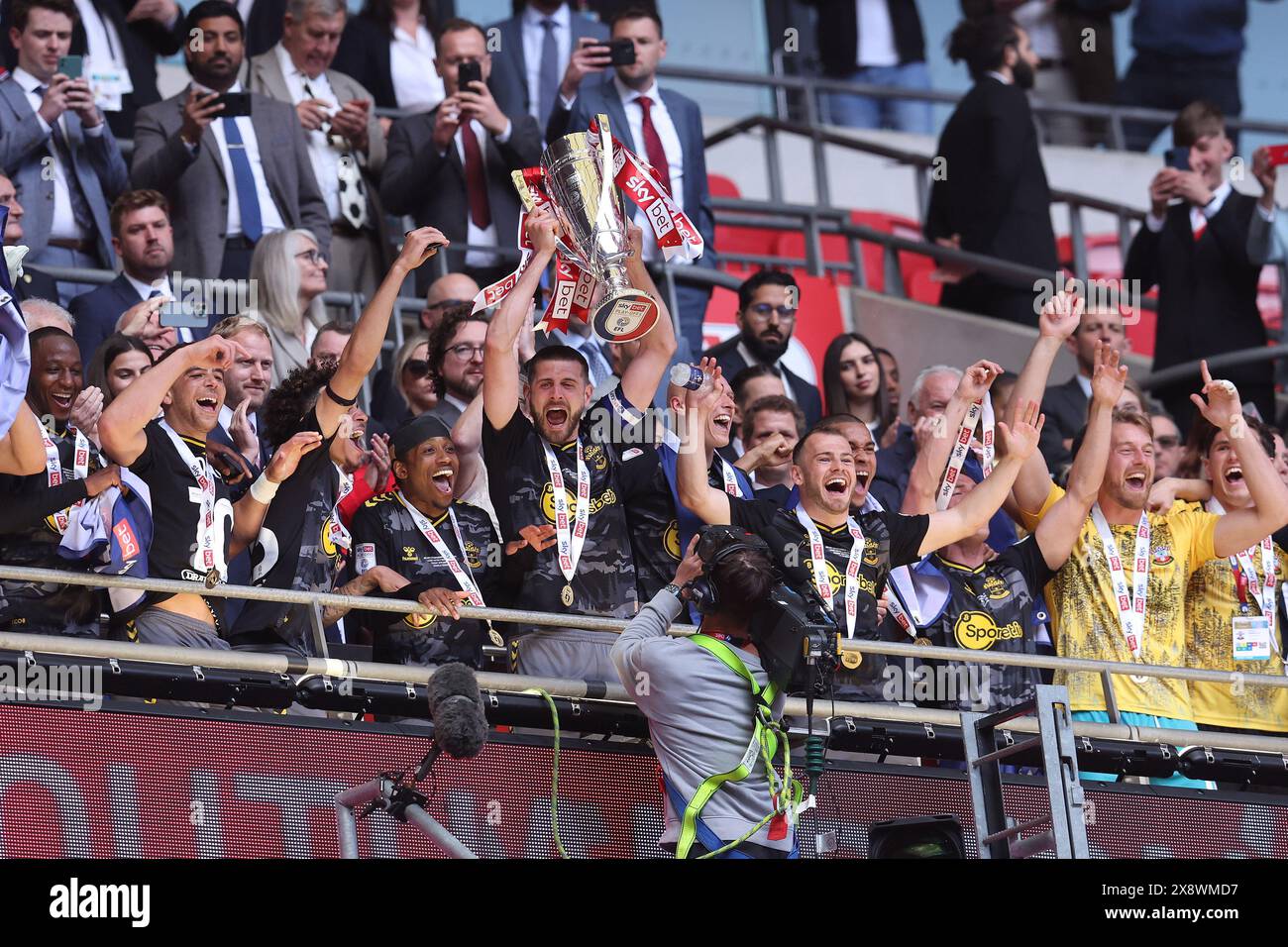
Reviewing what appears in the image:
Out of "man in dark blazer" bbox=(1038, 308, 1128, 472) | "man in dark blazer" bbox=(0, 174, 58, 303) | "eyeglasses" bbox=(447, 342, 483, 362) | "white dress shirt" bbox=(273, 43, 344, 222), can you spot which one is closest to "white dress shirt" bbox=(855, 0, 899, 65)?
"man in dark blazer" bbox=(1038, 308, 1128, 472)

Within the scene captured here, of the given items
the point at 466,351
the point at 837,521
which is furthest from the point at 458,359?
the point at 837,521

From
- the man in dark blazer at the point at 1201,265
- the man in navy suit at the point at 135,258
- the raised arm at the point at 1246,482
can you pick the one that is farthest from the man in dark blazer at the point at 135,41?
the raised arm at the point at 1246,482

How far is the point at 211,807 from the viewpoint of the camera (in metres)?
6.07

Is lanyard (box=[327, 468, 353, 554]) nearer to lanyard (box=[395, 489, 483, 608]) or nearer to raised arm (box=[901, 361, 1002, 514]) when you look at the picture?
lanyard (box=[395, 489, 483, 608])

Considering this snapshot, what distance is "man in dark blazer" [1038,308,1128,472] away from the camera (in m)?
9.78

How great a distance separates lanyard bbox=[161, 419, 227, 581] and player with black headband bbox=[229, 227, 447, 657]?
0.59 feet

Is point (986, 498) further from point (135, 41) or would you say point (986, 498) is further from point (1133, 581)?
point (135, 41)

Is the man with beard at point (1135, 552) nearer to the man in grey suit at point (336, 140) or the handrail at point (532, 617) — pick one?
the handrail at point (532, 617)

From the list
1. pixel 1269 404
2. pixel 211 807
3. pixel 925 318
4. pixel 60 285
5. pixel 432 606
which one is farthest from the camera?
pixel 925 318

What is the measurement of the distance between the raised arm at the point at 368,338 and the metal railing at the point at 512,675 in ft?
2.30

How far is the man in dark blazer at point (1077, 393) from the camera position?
978cm
